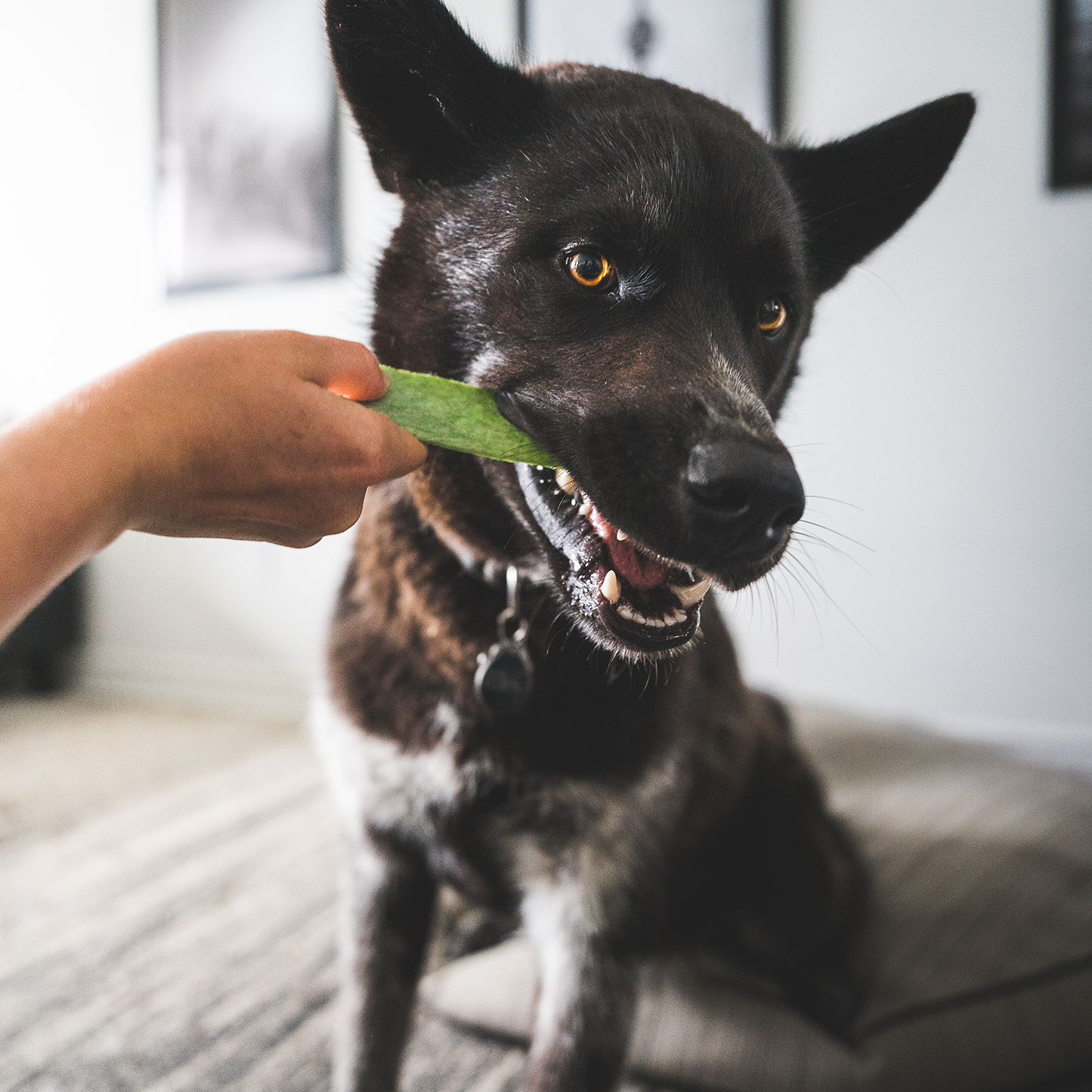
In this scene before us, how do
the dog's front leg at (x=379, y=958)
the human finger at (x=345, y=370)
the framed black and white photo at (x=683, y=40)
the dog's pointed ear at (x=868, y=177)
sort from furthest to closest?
the framed black and white photo at (x=683, y=40) → the dog's front leg at (x=379, y=958) → the dog's pointed ear at (x=868, y=177) → the human finger at (x=345, y=370)

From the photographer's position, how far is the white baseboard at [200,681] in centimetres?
323

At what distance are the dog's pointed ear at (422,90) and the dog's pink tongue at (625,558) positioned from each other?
44 centimetres

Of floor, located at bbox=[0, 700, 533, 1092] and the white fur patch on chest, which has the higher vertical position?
the white fur patch on chest

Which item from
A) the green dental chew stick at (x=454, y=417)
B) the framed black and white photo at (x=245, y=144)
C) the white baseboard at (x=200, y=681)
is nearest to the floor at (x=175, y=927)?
the white baseboard at (x=200, y=681)

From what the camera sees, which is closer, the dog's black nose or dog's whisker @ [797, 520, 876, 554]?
the dog's black nose

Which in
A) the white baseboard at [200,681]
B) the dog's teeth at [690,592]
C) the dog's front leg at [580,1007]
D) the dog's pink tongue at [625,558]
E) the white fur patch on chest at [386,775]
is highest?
the dog's pink tongue at [625,558]

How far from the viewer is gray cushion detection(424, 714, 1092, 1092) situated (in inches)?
45.8

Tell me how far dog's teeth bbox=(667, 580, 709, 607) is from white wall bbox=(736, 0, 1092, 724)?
1.43m

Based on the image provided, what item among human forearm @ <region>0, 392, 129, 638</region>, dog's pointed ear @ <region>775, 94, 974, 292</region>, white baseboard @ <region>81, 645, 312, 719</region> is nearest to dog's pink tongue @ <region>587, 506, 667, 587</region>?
human forearm @ <region>0, 392, 129, 638</region>

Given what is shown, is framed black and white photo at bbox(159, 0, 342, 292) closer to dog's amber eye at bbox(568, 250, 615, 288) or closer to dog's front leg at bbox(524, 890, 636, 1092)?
dog's amber eye at bbox(568, 250, 615, 288)

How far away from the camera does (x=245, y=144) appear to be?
10.4 feet

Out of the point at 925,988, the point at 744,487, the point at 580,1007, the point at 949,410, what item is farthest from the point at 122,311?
the point at 925,988

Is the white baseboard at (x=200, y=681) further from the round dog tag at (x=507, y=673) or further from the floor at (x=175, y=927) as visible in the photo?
the round dog tag at (x=507, y=673)

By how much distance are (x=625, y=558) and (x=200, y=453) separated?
1.30 feet
